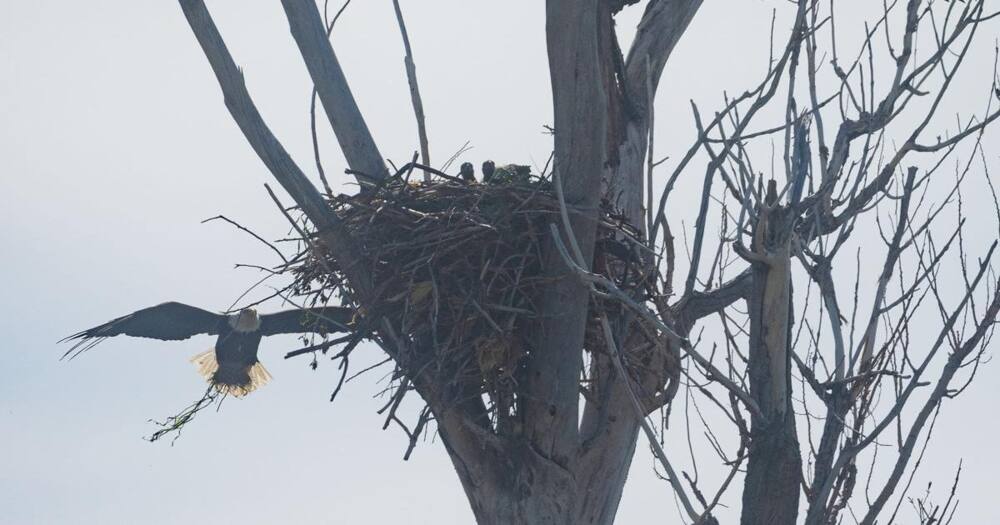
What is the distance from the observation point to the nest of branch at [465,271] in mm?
5008

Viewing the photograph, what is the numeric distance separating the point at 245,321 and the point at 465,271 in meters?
1.93

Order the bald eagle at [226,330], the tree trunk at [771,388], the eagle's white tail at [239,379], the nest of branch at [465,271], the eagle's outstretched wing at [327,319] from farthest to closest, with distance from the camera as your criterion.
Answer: the eagle's white tail at [239,379] → the bald eagle at [226,330] → the eagle's outstretched wing at [327,319] → the nest of branch at [465,271] → the tree trunk at [771,388]

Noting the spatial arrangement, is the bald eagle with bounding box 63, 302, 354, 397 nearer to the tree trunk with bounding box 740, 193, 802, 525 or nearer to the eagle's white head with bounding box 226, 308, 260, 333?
the eagle's white head with bounding box 226, 308, 260, 333

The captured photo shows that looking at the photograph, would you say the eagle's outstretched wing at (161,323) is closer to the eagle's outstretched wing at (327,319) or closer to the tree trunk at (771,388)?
the eagle's outstretched wing at (327,319)

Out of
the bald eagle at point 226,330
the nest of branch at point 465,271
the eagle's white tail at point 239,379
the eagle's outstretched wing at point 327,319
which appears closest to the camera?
the nest of branch at point 465,271

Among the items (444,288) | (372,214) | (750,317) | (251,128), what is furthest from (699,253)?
(251,128)

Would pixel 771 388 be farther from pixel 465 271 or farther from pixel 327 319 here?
pixel 327 319

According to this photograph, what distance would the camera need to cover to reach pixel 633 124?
5910mm

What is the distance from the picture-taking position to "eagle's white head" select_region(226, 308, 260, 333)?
6457 millimetres

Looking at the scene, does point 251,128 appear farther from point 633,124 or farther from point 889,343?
point 889,343

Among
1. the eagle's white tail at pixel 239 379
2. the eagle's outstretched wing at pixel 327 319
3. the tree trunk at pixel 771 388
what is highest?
the eagle's white tail at pixel 239 379

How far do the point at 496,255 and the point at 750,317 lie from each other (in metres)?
1.43

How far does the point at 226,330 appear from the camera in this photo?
22.1ft

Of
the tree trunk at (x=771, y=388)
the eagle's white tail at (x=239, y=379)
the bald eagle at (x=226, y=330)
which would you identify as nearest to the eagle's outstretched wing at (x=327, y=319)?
the bald eagle at (x=226, y=330)
